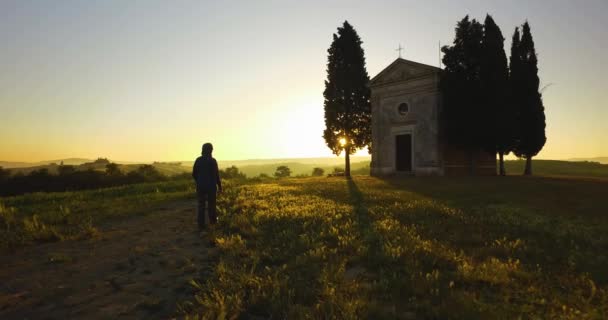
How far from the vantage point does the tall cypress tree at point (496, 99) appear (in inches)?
1000

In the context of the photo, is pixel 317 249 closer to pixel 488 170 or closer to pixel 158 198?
pixel 158 198

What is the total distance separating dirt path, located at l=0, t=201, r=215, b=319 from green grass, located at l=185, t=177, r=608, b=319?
0.52 meters

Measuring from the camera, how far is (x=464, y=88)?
26.4m

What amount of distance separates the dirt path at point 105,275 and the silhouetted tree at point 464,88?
2366 centimetres

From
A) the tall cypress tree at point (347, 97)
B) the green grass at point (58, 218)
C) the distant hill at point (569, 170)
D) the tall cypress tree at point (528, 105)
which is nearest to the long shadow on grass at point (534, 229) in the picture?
the green grass at point (58, 218)

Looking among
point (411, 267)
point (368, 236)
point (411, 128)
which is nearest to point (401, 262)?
point (411, 267)

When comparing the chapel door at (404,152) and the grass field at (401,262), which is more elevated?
the chapel door at (404,152)

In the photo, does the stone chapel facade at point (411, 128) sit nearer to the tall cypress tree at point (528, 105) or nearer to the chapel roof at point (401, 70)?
the chapel roof at point (401, 70)

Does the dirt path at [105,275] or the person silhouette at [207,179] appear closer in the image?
the dirt path at [105,275]

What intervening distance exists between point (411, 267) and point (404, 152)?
25.9 meters

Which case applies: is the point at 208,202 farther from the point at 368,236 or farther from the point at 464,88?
the point at 464,88

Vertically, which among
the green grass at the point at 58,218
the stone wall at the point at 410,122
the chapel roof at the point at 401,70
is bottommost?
the green grass at the point at 58,218

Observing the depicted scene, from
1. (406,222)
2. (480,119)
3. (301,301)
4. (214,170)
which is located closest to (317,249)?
(301,301)

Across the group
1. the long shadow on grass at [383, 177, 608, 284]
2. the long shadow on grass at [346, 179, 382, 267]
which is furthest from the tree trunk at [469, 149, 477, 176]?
the long shadow on grass at [346, 179, 382, 267]
